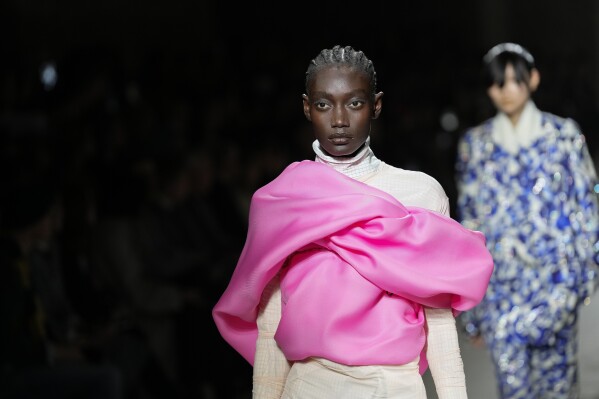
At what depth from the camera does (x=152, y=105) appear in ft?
23.9

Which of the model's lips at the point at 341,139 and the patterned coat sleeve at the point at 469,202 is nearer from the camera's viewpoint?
the model's lips at the point at 341,139

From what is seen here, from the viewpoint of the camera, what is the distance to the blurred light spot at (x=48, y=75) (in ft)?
22.6

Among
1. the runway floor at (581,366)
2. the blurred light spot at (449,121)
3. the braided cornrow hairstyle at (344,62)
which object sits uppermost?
the braided cornrow hairstyle at (344,62)

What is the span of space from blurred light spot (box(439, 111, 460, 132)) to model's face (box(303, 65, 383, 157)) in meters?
5.91

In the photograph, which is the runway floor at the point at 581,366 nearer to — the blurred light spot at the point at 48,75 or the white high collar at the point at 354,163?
the white high collar at the point at 354,163

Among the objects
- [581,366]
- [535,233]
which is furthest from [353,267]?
[581,366]

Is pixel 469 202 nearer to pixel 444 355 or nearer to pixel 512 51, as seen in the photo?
pixel 512 51

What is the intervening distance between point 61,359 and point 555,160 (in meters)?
1.78

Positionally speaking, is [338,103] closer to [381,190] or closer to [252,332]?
[381,190]

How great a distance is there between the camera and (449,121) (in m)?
9.05

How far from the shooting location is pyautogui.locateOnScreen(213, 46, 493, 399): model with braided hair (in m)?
3.04

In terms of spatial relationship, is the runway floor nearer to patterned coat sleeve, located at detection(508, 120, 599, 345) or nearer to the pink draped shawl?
patterned coat sleeve, located at detection(508, 120, 599, 345)

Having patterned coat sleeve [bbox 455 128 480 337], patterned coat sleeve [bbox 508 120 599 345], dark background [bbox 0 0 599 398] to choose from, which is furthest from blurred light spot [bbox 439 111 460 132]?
patterned coat sleeve [bbox 508 120 599 345]

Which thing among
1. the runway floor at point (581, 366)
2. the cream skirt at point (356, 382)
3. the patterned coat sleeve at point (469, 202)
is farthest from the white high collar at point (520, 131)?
the cream skirt at point (356, 382)
